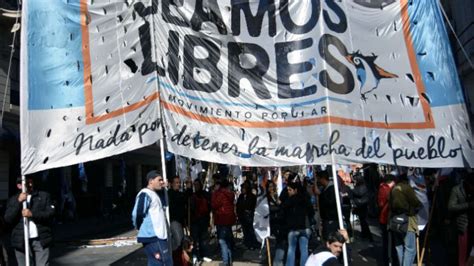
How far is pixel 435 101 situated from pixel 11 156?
55.7ft

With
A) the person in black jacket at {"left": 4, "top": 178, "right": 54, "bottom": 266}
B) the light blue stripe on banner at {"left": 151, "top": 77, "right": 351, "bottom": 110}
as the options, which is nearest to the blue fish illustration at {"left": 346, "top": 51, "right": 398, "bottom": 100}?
the light blue stripe on banner at {"left": 151, "top": 77, "right": 351, "bottom": 110}

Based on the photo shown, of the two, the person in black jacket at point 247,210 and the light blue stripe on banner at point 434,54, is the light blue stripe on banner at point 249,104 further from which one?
the person in black jacket at point 247,210

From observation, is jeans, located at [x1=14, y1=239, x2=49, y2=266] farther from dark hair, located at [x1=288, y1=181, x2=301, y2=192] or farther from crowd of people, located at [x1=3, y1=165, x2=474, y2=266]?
dark hair, located at [x1=288, y1=181, x2=301, y2=192]

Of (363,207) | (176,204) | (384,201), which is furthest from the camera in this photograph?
(363,207)

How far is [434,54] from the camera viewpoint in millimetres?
5816

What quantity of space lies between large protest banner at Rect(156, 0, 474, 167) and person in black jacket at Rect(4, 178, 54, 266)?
7.02 feet

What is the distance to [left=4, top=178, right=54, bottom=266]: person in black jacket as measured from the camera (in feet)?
21.8

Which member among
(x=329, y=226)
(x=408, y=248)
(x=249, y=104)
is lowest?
(x=408, y=248)

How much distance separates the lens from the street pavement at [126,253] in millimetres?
10633

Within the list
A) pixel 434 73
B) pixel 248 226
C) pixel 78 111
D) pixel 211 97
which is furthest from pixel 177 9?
pixel 248 226

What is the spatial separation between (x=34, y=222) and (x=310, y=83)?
13.1 ft

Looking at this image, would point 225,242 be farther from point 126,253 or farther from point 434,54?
point 434,54

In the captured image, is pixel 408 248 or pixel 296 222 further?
pixel 296 222

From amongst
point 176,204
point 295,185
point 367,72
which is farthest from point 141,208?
point 295,185
